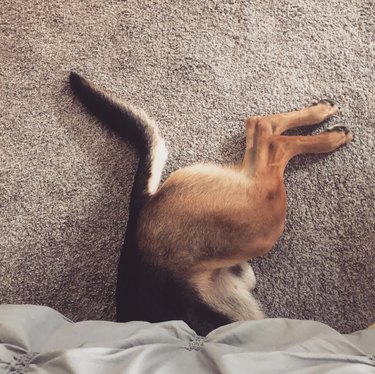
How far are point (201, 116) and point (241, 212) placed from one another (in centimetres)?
52

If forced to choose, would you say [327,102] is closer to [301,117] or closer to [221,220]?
[301,117]

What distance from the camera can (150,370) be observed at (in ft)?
3.43

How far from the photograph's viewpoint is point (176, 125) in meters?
2.01

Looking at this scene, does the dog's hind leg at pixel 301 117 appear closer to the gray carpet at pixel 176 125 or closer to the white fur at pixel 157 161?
the gray carpet at pixel 176 125

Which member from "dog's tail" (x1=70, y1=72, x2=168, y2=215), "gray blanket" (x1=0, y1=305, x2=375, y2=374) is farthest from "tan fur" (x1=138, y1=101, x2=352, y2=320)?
"gray blanket" (x1=0, y1=305, x2=375, y2=374)

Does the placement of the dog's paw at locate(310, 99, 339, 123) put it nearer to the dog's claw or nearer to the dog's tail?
the dog's claw

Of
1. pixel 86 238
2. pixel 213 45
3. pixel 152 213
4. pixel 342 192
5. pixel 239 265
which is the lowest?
pixel 86 238

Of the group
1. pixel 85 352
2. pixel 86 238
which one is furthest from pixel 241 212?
pixel 85 352

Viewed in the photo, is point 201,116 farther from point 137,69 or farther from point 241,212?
point 241,212

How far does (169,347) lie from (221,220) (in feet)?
1.83

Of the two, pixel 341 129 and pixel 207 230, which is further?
pixel 341 129

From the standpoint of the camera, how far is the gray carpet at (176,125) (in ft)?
6.08

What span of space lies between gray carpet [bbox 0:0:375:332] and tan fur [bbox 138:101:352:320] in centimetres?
15

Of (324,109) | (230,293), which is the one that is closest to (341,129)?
(324,109)
